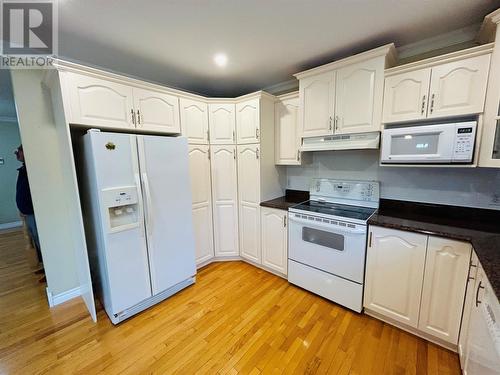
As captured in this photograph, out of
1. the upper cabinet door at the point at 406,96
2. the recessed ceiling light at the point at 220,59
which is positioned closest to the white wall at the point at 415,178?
the upper cabinet door at the point at 406,96

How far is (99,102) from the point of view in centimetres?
172

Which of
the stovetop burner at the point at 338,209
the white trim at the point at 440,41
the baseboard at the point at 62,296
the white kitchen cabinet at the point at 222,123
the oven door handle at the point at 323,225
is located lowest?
the baseboard at the point at 62,296

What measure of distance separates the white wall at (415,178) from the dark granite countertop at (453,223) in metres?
0.07

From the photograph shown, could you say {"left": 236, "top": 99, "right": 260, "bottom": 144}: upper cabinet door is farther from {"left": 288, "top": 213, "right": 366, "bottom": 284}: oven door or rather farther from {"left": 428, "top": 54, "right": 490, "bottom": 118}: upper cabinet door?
{"left": 428, "top": 54, "right": 490, "bottom": 118}: upper cabinet door

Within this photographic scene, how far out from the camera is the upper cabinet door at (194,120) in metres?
2.33

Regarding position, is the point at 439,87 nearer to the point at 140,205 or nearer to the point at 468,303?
the point at 468,303

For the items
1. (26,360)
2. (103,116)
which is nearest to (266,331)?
(26,360)

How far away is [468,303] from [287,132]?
6.98 ft

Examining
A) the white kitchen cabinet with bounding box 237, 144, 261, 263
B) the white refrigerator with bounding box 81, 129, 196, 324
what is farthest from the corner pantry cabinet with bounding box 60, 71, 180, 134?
the white kitchen cabinet with bounding box 237, 144, 261, 263

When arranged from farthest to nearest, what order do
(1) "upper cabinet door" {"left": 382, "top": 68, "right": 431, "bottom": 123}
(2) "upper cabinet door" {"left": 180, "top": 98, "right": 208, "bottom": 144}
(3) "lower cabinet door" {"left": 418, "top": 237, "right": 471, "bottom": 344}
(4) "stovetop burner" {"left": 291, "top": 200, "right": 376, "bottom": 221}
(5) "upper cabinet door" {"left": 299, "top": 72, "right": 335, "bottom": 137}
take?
1. (2) "upper cabinet door" {"left": 180, "top": 98, "right": 208, "bottom": 144}
2. (5) "upper cabinet door" {"left": 299, "top": 72, "right": 335, "bottom": 137}
3. (4) "stovetop burner" {"left": 291, "top": 200, "right": 376, "bottom": 221}
4. (1) "upper cabinet door" {"left": 382, "top": 68, "right": 431, "bottom": 123}
5. (3) "lower cabinet door" {"left": 418, "top": 237, "right": 471, "bottom": 344}

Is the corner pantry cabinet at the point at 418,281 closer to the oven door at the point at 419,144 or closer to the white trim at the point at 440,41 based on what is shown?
the oven door at the point at 419,144

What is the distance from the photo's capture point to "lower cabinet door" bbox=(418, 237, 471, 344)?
140cm

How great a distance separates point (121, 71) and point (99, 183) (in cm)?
155

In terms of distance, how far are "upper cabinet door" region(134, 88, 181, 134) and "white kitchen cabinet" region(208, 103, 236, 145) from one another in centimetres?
44
